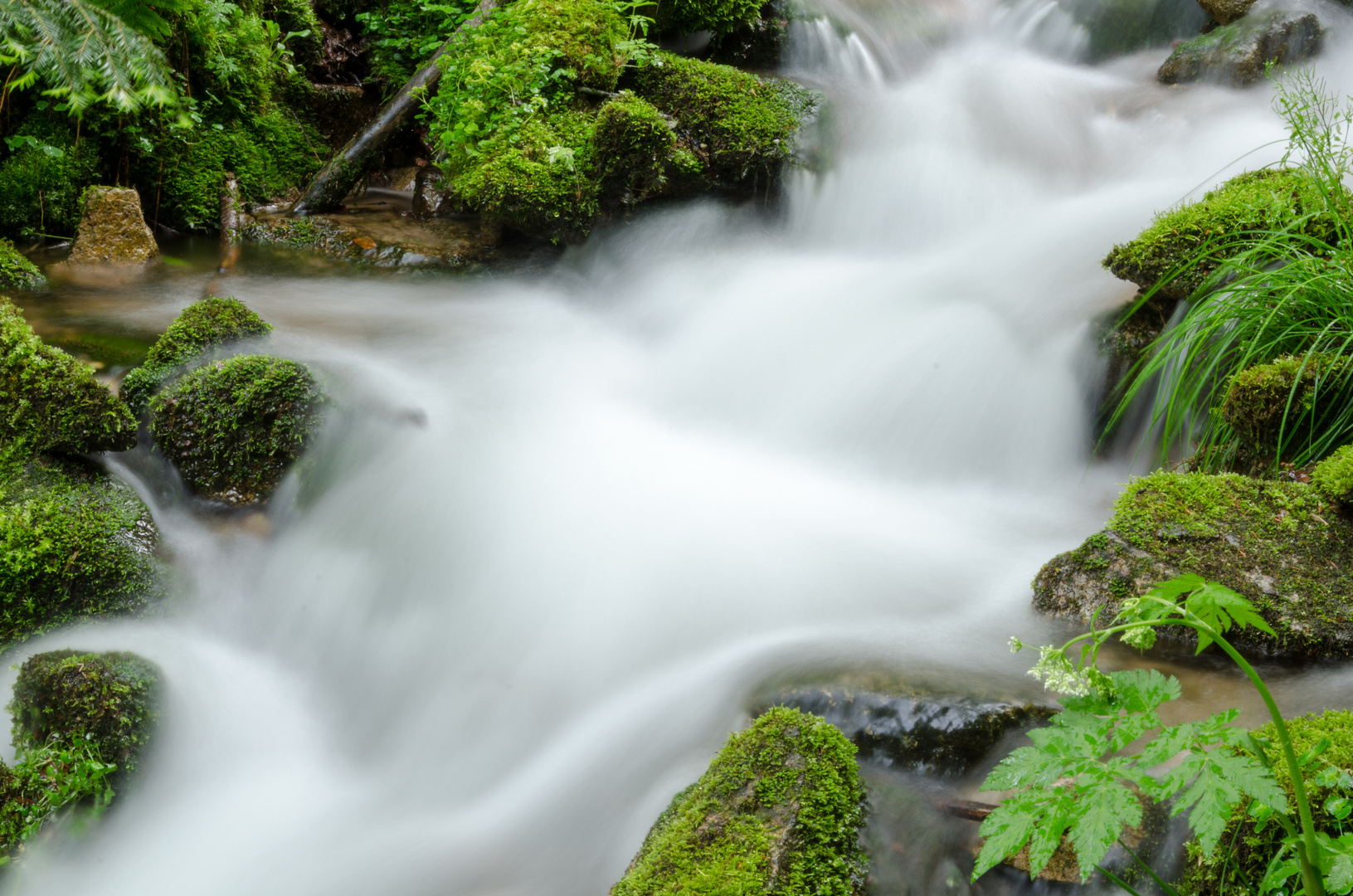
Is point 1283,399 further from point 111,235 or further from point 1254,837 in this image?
point 111,235

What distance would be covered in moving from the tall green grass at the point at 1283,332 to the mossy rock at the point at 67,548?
391 cm

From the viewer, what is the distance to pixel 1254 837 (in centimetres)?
167

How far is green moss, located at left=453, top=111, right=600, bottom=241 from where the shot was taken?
5383 mm

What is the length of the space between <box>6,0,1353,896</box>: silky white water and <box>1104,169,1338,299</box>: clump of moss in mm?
379

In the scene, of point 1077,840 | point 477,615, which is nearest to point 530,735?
point 477,615

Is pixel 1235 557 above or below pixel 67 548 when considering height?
below

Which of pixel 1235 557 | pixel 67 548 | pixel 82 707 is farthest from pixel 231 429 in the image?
pixel 1235 557

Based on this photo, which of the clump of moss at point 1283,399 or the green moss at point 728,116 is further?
the green moss at point 728,116

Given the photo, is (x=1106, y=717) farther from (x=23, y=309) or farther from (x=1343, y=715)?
(x=23, y=309)

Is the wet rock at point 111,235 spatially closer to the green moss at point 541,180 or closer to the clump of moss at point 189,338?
the clump of moss at point 189,338

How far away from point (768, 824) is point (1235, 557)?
1733 millimetres

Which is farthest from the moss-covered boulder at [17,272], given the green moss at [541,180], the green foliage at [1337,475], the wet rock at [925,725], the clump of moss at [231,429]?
the green foliage at [1337,475]

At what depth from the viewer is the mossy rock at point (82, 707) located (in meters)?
2.70

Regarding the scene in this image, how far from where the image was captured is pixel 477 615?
3330mm
